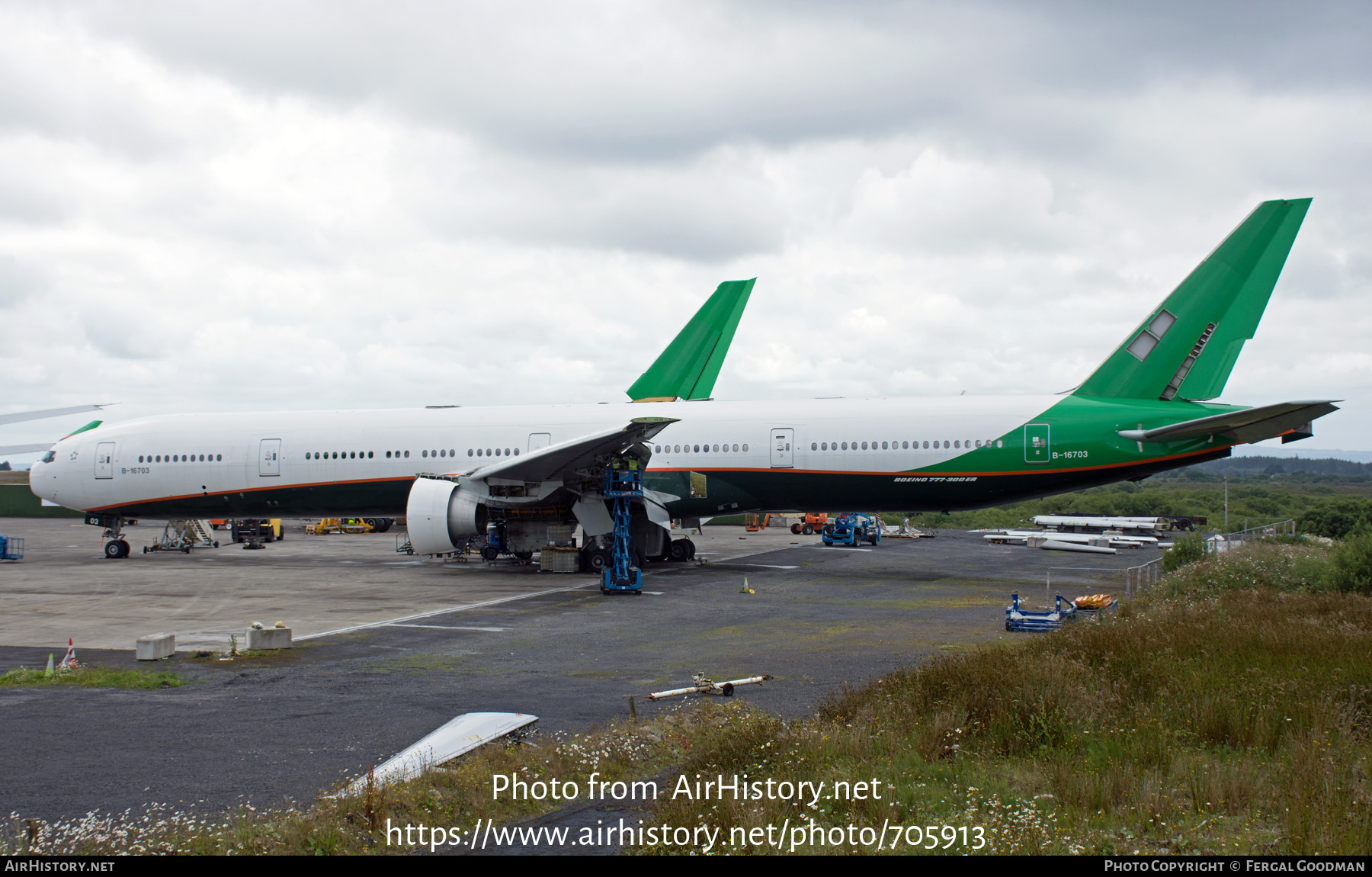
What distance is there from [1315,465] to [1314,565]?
712 feet

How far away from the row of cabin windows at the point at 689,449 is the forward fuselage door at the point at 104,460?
1442 centimetres

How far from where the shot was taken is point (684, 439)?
21.2 meters

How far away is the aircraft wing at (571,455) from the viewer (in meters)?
17.3

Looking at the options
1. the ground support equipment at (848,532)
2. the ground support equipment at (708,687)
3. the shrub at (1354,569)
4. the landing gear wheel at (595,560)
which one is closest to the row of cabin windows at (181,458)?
the landing gear wheel at (595,560)

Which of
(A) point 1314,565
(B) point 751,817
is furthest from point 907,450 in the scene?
(B) point 751,817

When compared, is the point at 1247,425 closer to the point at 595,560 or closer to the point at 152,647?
the point at 595,560

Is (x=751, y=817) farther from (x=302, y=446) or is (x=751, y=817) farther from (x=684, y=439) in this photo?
(x=302, y=446)

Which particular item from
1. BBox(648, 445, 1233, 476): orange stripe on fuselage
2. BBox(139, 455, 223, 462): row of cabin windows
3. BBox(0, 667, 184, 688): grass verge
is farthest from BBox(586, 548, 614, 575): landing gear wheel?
BBox(0, 667, 184, 688): grass verge

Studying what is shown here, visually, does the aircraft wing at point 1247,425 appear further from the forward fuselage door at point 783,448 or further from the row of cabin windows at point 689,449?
the row of cabin windows at point 689,449

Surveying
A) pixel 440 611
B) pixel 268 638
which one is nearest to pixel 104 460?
pixel 440 611

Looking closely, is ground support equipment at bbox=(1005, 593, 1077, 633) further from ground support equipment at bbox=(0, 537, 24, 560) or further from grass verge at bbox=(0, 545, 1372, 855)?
ground support equipment at bbox=(0, 537, 24, 560)

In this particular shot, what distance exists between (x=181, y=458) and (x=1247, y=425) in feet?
79.7

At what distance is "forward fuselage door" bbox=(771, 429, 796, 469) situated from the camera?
20391 mm

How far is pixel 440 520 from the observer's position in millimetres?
18625
